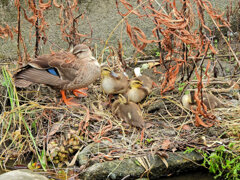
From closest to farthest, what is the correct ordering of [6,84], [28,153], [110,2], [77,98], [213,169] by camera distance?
[213,169], [28,153], [6,84], [77,98], [110,2]

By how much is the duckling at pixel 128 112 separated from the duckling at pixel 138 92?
130mm

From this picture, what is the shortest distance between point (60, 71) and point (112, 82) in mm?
641

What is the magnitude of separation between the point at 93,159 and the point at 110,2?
258 cm

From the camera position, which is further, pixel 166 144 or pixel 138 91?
pixel 138 91

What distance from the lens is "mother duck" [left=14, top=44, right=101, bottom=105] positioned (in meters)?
4.12

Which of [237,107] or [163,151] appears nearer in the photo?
[163,151]

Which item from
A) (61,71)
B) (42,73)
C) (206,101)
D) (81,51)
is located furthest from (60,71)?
(206,101)

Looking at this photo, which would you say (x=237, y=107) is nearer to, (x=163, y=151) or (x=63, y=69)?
(x=163, y=151)

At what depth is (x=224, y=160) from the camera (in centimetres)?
366

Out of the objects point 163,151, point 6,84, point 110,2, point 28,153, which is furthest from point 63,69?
point 110,2

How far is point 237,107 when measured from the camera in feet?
14.0

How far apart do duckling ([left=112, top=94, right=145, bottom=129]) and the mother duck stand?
1.32 ft

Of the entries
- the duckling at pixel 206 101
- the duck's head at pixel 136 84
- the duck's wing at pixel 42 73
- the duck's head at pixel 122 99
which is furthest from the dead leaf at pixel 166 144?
the duck's wing at pixel 42 73

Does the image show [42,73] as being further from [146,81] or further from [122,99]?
[146,81]
